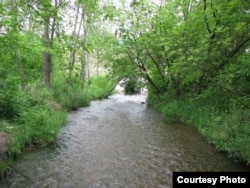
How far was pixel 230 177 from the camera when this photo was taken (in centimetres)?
531

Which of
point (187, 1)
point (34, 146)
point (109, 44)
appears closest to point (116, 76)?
point (109, 44)

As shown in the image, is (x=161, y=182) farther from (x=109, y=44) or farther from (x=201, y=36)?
(x=109, y=44)

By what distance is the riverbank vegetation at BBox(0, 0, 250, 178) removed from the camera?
493 cm

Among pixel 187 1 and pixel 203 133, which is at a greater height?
pixel 187 1

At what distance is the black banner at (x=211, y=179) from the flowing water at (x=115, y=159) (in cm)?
22

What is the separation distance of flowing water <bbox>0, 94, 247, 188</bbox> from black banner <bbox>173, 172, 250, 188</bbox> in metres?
0.22

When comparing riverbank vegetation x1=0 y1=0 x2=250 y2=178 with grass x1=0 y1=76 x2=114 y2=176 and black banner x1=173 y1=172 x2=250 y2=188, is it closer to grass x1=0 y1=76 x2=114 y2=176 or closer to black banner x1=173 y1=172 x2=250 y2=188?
grass x1=0 y1=76 x2=114 y2=176

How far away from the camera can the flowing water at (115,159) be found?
5090 mm

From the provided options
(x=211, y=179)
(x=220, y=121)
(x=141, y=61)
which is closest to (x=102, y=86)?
(x=141, y=61)

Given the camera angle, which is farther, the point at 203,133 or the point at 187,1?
the point at 187,1

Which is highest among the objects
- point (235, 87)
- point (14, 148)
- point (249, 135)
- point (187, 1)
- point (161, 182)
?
point (187, 1)

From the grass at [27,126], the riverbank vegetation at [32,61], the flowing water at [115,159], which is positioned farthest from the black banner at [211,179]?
the grass at [27,126]

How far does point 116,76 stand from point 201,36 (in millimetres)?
8831

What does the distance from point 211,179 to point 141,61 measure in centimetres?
1045
